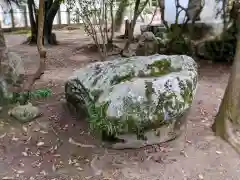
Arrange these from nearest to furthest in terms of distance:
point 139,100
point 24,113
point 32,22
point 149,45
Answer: point 139,100, point 24,113, point 149,45, point 32,22

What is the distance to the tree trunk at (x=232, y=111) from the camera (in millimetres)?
3300

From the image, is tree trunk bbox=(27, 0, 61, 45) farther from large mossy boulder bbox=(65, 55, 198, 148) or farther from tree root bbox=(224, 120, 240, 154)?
tree root bbox=(224, 120, 240, 154)

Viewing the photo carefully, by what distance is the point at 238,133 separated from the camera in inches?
130

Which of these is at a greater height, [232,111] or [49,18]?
[49,18]

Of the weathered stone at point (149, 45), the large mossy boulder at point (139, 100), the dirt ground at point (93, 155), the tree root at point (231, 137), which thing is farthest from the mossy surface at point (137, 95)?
the weathered stone at point (149, 45)

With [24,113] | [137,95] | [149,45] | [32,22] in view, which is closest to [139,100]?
[137,95]

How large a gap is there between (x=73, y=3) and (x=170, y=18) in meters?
3.22

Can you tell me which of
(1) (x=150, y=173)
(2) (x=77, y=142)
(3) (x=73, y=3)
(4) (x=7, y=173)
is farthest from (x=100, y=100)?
(3) (x=73, y=3)

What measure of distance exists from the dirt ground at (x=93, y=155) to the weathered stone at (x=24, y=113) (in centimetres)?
7

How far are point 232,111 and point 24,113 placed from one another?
7.61ft

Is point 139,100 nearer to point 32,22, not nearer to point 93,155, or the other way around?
point 93,155

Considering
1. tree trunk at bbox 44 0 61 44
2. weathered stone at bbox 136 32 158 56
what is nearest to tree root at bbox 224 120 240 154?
weathered stone at bbox 136 32 158 56

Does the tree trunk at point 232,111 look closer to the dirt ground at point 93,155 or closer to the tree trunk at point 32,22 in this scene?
the dirt ground at point 93,155

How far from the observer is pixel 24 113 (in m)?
3.74
